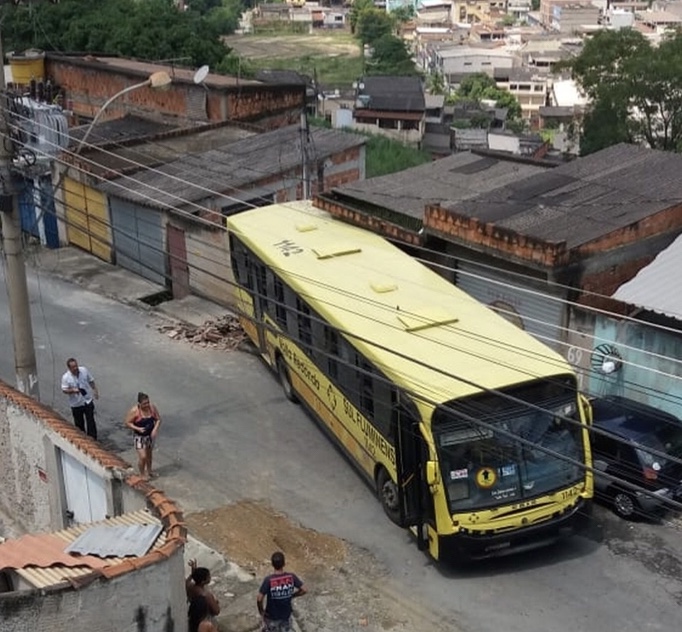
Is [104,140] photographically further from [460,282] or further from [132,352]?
[460,282]

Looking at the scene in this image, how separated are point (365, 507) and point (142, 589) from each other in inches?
215

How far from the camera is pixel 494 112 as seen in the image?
80.0 meters

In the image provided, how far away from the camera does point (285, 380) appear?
17.4 m

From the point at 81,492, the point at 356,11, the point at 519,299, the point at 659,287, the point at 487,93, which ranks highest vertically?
the point at 356,11

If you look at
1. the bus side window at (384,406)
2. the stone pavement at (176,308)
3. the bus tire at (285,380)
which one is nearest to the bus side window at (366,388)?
the bus side window at (384,406)

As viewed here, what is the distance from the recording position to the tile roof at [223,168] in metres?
23.4

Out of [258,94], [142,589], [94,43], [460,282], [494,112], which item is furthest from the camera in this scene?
[494,112]

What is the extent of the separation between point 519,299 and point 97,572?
10.2m

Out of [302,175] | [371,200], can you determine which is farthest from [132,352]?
[302,175]

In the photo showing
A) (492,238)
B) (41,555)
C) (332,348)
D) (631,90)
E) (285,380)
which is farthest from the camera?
(631,90)

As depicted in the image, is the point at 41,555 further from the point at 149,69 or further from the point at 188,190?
the point at 149,69

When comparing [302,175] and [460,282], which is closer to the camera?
[460,282]

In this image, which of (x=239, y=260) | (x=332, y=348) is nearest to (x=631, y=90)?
(x=239, y=260)

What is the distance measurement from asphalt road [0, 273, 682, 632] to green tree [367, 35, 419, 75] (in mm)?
94468
